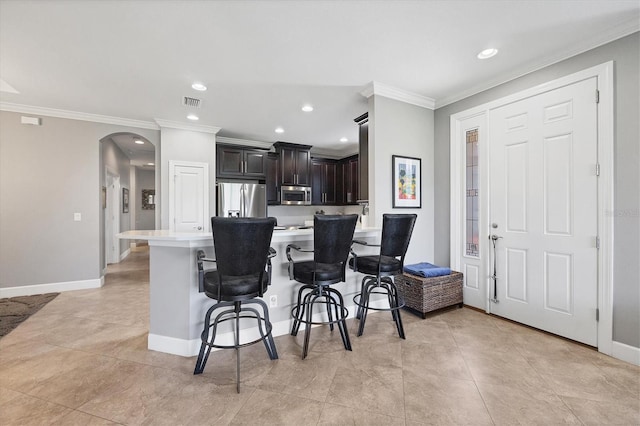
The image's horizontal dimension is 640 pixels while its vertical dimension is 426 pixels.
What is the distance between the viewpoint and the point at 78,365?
212cm

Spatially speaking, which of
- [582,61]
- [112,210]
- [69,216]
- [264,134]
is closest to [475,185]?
[582,61]

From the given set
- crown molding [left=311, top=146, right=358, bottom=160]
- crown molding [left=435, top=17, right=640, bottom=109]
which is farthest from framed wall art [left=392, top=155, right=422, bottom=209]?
crown molding [left=311, top=146, right=358, bottom=160]

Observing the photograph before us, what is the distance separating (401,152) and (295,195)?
9.36 feet

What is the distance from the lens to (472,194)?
3291 millimetres

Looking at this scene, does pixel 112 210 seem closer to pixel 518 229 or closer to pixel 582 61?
pixel 518 229

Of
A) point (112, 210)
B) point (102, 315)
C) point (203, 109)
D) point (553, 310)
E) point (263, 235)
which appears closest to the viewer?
point (263, 235)

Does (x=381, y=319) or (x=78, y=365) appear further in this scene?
(x=381, y=319)

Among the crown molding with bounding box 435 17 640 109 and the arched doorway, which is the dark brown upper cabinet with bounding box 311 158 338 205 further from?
the crown molding with bounding box 435 17 640 109

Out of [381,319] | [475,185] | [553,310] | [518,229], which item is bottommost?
[381,319]

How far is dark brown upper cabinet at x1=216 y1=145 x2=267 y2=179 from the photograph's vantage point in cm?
504

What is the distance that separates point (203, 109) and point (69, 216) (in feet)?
8.74

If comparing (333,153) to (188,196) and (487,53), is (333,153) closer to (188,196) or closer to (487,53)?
(188,196)

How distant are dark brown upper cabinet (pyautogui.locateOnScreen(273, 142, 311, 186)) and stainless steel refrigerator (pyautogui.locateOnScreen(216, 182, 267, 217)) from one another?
1.77 ft

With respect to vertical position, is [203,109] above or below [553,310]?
above
